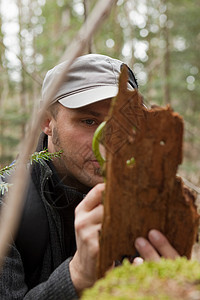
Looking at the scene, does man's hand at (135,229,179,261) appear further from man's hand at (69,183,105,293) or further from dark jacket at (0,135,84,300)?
dark jacket at (0,135,84,300)

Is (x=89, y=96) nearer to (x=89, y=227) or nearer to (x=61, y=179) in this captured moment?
(x=61, y=179)

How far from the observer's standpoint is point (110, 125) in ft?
2.86

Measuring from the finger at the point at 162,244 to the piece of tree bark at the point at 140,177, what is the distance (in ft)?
0.06

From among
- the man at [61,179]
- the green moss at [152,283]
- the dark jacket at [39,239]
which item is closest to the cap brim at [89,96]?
the man at [61,179]

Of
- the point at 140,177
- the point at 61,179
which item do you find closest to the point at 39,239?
the point at 61,179

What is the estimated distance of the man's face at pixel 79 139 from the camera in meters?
1.88

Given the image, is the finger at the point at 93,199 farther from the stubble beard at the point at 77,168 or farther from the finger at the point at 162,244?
the stubble beard at the point at 77,168

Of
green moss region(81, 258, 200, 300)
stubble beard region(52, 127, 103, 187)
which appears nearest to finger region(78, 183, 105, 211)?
green moss region(81, 258, 200, 300)

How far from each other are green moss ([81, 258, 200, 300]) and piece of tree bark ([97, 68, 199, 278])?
0.17 meters

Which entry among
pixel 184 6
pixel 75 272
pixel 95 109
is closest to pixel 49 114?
pixel 95 109

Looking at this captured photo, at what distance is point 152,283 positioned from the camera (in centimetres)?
61

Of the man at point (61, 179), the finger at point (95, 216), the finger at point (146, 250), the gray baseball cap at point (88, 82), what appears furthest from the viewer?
the gray baseball cap at point (88, 82)

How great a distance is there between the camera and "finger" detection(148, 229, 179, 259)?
86 cm

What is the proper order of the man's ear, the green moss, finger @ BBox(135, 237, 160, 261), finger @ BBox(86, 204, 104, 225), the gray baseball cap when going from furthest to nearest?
the man's ear
the gray baseball cap
finger @ BBox(86, 204, 104, 225)
finger @ BBox(135, 237, 160, 261)
the green moss
